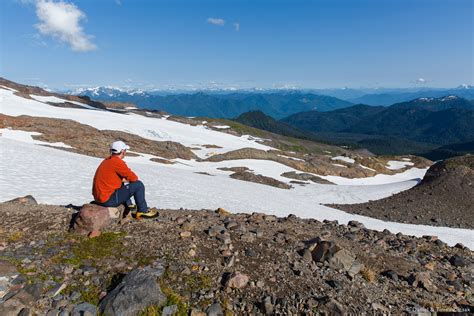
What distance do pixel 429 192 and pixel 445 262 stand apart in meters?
29.7

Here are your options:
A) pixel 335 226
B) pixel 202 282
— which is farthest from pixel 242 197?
pixel 202 282

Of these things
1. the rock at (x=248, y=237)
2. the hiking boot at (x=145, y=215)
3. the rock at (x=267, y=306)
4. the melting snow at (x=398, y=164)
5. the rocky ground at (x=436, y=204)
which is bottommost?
the melting snow at (x=398, y=164)

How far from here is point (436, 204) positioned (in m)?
36.8

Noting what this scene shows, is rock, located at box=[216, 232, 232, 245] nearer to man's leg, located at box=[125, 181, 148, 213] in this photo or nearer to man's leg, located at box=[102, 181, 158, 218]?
man's leg, located at box=[102, 181, 158, 218]

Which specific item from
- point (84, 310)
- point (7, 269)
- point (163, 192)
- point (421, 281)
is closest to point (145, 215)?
point (7, 269)

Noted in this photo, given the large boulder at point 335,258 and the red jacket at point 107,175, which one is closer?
the large boulder at point 335,258

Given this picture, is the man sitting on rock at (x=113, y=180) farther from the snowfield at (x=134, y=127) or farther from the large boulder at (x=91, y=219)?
the snowfield at (x=134, y=127)

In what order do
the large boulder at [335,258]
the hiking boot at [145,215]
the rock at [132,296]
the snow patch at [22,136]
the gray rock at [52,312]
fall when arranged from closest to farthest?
the gray rock at [52,312]
the rock at [132,296]
the large boulder at [335,258]
the hiking boot at [145,215]
the snow patch at [22,136]

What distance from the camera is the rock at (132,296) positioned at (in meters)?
7.91

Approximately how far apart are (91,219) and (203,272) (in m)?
4.53

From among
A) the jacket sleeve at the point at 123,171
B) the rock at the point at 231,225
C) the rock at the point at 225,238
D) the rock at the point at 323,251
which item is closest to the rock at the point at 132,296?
the rock at the point at 225,238

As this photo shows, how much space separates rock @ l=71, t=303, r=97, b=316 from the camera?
7.79m

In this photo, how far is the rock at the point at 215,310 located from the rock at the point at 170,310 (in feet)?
2.46

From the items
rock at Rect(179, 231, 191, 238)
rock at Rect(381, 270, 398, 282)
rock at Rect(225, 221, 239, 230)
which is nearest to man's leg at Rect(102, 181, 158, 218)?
rock at Rect(179, 231, 191, 238)
